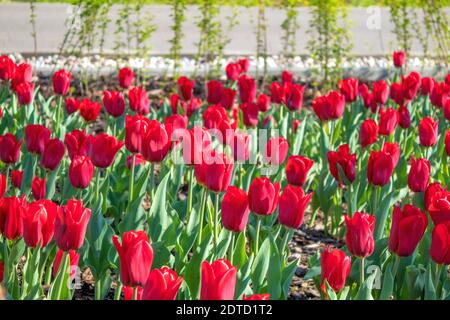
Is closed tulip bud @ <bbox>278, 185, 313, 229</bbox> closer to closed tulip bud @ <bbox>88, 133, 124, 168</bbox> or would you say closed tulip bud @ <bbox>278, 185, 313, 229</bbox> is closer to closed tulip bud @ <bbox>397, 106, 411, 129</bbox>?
closed tulip bud @ <bbox>88, 133, 124, 168</bbox>

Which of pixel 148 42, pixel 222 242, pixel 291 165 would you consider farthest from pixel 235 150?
pixel 148 42

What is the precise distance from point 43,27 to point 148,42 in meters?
1.36

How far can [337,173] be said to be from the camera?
333 cm

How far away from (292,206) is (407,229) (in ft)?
1.07

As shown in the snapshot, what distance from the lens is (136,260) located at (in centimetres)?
200

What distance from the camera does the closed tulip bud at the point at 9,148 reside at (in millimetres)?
A: 3254

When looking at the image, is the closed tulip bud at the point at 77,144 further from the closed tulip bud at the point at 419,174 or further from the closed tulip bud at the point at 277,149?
the closed tulip bud at the point at 419,174

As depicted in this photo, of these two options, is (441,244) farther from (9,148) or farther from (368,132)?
(9,148)

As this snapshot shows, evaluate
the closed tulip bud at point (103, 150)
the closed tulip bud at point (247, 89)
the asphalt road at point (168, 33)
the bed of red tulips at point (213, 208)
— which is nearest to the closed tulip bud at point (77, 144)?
the bed of red tulips at point (213, 208)

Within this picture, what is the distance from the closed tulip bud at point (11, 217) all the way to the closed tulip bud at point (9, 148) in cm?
93

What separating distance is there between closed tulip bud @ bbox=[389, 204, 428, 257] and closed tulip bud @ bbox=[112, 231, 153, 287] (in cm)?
78

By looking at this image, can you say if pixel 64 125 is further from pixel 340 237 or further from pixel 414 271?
pixel 414 271
